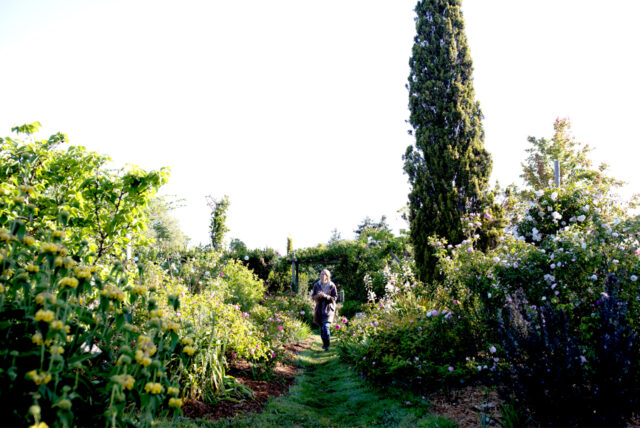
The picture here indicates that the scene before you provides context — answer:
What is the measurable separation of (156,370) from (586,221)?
578 centimetres

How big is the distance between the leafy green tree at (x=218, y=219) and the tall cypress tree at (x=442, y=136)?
378 inches

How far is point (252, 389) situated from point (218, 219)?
13.0 meters

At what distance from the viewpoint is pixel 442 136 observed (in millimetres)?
9234

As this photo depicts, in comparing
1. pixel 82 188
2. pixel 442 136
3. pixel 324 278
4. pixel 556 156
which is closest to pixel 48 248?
pixel 82 188

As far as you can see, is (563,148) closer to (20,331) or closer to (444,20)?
(444,20)

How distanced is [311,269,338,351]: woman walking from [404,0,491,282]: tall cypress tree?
7.97 feet

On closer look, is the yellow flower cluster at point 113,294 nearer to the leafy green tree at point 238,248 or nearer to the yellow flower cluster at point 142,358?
the yellow flower cluster at point 142,358

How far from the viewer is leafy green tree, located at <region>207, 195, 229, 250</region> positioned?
16.8m

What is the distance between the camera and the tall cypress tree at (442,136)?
29.2 feet

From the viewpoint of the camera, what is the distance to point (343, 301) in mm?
13461

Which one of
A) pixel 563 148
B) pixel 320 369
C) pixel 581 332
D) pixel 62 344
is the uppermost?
pixel 563 148

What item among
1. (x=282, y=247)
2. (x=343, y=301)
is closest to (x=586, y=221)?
(x=343, y=301)

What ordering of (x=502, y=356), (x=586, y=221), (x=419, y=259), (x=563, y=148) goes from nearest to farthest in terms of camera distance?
(x=502, y=356), (x=586, y=221), (x=419, y=259), (x=563, y=148)

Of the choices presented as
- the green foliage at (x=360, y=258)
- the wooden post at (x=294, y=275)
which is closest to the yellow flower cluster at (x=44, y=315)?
the green foliage at (x=360, y=258)
